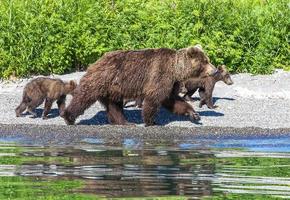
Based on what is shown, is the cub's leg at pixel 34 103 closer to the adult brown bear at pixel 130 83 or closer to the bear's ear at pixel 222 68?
the adult brown bear at pixel 130 83

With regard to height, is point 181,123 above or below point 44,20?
below

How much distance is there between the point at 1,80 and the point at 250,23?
18.0ft

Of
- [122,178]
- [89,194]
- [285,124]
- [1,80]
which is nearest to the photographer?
[89,194]

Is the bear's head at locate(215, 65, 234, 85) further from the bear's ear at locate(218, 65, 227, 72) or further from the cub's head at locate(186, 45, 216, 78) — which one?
the cub's head at locate(186, 45, 216, 78)

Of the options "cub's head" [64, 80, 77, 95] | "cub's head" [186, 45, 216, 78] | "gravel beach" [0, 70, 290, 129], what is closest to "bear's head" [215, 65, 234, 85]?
"gravel beach" [0, 70, 290, 129]

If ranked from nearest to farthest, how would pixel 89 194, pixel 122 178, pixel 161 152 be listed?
pixel 89 194
pixel 122 178
pixel 161 152

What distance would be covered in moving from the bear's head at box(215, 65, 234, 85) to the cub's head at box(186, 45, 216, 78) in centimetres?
191

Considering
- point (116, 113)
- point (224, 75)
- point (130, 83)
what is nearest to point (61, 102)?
point (116, 113)

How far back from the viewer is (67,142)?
1577 cm

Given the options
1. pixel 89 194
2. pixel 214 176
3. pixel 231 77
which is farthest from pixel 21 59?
pixel 89 194

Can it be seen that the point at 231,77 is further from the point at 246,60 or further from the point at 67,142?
the point at 67,142

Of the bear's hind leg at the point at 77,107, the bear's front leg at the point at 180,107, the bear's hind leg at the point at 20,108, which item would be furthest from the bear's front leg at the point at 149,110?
the bear's hind leg at the point at 20,108

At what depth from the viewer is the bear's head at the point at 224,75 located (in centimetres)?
2103

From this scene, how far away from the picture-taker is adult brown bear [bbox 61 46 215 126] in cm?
1822
